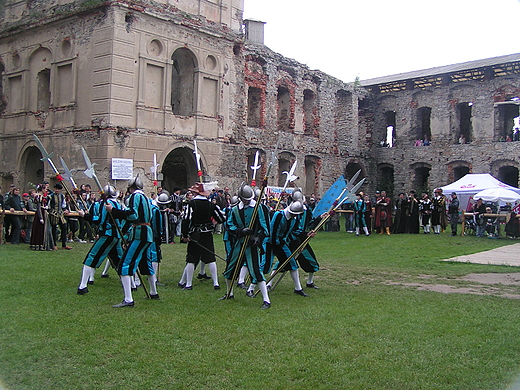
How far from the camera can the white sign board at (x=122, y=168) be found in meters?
20.3

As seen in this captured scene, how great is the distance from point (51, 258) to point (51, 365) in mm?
7967

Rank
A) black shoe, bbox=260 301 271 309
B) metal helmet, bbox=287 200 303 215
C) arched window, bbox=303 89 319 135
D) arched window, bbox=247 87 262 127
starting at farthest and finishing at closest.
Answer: arched window, bbox=303 89 319 135 → arched window, bbox=247 87 262 127 → metal helmet, bbox=287 200 303 215 → black shoe, bbox=260 301 271 309

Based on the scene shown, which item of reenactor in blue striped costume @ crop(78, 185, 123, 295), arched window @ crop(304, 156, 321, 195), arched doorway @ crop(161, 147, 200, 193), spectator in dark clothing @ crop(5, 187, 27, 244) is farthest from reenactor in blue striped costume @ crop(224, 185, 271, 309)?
arched window @ crop(304, 156, 321, 195)

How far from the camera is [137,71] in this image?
21.1 metres

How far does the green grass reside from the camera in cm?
477

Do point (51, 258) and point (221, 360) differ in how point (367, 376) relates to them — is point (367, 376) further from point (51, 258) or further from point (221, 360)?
point (51, 258)

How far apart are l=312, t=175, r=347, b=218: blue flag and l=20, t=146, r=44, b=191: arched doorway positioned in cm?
1740

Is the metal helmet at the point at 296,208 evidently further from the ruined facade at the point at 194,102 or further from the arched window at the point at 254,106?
the arched window at the point at 254,106

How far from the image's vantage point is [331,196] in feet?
31.0

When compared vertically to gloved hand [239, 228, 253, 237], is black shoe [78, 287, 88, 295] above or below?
below

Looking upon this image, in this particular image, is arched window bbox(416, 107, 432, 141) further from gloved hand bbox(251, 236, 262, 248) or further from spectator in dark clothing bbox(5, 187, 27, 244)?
gloved hand bbox(251, 236, 262, 248)

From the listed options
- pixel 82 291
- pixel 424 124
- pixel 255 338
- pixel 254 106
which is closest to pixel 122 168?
pixel 254 106

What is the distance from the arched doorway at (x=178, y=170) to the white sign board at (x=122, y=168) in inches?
151

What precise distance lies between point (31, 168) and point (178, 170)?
663 centimetres
